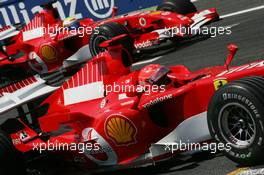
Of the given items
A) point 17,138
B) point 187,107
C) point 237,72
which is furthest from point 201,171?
point 17,138

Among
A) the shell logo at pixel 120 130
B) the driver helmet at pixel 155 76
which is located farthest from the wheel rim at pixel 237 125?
the shell logo at pixel 120 130

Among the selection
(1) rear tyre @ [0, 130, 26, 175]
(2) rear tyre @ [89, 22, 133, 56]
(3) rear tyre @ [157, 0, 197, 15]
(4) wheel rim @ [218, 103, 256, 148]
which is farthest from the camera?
(3) rear tyre @ [157, 0, 197, 15]

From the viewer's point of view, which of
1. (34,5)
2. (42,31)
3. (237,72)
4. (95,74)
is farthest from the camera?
(34,5)

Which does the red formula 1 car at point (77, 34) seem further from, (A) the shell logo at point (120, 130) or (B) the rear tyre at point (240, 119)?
(B) the rear tyre at point (240, 119)

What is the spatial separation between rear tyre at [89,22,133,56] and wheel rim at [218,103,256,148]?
21.4 feet

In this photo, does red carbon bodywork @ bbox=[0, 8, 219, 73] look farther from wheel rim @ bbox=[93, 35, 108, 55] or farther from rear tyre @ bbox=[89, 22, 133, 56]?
wheel rim @ bbox=[93, 35, 108, 55]

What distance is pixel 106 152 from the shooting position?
664 centimetres

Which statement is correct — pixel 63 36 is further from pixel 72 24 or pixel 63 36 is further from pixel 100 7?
pixel 100 7

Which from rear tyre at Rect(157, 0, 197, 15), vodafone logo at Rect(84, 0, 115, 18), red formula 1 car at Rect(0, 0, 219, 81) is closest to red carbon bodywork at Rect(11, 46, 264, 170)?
red formula 1 car at Rect(0, 0, 219, 81)

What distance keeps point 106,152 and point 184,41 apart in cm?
687

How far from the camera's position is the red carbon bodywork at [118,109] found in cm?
598

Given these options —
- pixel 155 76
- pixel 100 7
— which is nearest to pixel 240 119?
pixel 155 76

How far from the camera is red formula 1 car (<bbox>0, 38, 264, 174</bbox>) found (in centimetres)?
538

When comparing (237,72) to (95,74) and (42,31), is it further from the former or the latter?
(42,31)
